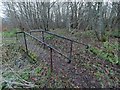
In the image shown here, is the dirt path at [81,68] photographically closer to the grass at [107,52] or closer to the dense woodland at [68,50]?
the dense woodland at [68,50]

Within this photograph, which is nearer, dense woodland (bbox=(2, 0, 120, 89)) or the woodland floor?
the woodland floor

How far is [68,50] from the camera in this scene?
6.02 m

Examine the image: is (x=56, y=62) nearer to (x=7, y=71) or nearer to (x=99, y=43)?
(x=7, y=71)

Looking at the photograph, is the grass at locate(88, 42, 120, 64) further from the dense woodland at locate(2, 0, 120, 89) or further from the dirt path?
the dirt path

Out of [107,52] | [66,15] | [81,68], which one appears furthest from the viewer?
[66,15]

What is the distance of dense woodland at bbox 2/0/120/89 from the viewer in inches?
154

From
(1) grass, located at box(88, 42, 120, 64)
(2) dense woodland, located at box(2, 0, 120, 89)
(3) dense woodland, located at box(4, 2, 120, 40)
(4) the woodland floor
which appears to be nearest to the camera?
(4) the woodland floor

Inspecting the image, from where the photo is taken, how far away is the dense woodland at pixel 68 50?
3.92m

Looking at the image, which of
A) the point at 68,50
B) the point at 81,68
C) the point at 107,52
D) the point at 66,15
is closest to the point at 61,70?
the point at 81,68

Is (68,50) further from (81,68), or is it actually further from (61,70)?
(61,70)

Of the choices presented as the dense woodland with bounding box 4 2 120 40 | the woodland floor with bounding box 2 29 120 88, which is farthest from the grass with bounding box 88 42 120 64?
the dense woodland with bounding box 4 2 120 40

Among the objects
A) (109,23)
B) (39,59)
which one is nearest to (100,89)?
(39,59)

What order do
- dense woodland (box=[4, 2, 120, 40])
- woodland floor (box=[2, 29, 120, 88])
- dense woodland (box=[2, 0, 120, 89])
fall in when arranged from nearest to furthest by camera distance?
woodland floor (box=[2, 29, 120, 88]), dense woodland (box=[2, 0, 120, 89]), dense woodland (box=[4, 2, 120, 40])

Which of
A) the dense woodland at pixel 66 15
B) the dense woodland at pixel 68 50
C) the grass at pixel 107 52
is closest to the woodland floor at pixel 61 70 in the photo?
the dense woodland at pixel 68 50
